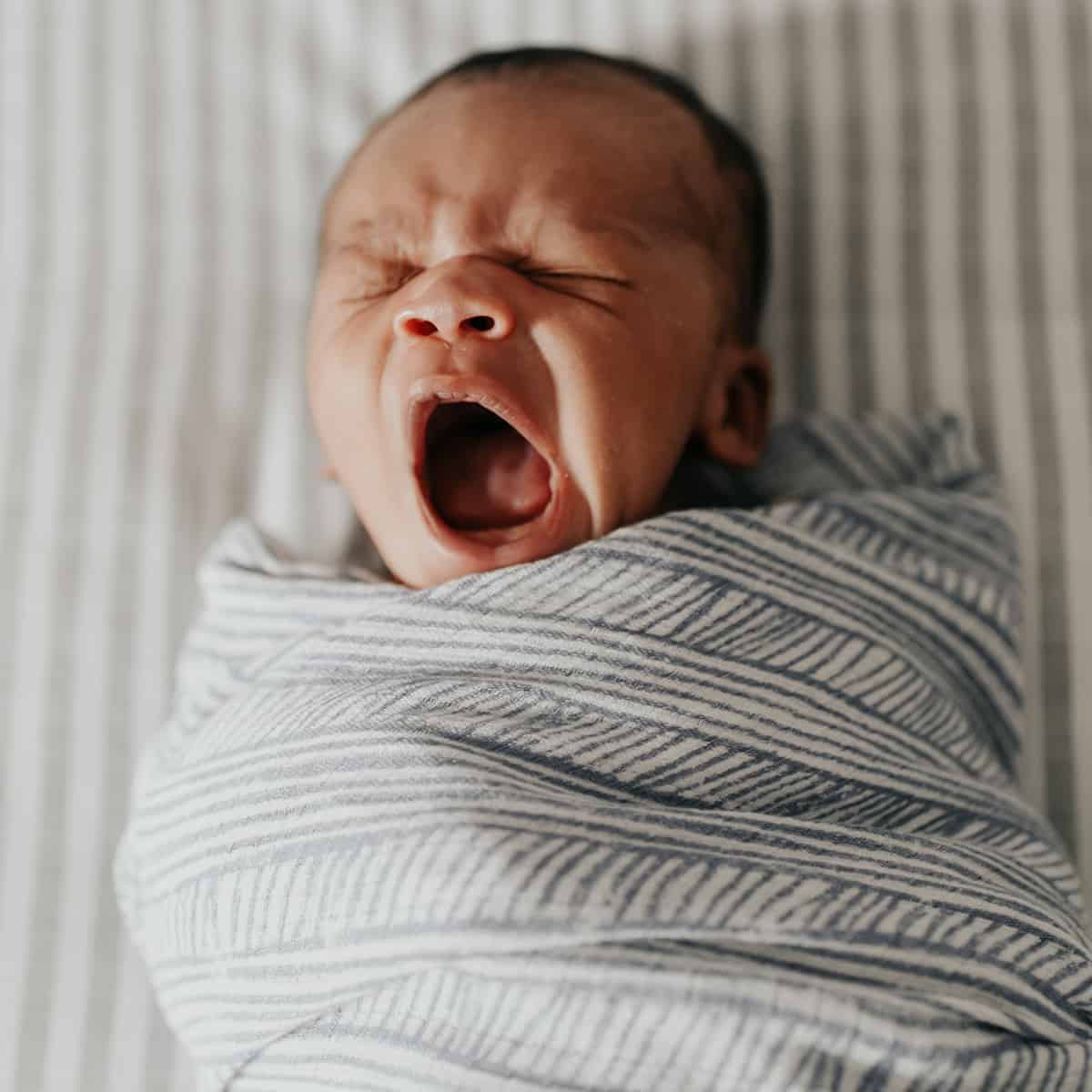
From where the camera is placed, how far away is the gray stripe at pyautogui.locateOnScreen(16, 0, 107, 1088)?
1.02 meters

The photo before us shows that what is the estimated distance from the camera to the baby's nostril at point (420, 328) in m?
0.87

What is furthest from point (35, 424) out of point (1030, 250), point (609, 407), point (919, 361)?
point (1030, 250)

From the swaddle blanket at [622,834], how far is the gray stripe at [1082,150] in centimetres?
Result: 35

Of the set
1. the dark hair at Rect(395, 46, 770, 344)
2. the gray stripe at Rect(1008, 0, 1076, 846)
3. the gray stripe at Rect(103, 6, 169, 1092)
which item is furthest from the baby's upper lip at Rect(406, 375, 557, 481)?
the gray stripe at Rect(1008, 0, 1076, 846)

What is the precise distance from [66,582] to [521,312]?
0.50 m

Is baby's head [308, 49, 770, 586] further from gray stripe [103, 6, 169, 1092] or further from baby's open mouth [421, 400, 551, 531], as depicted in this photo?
gray stripe [103, 6, 169, 1092]

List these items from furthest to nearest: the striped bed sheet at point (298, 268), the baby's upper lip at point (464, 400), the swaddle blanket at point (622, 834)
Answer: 1. the striped bed sheet at point (298, 268)
2. the baby's upper lip at point (464, 400)
3. the swaddle blanket at point (622, 834)

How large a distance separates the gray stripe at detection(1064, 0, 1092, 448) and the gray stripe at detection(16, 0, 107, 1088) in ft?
2.86

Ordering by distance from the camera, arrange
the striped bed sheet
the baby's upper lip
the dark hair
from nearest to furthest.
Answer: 1. the baby's upper lip
2. the dark hair
3. the striped bed sheet

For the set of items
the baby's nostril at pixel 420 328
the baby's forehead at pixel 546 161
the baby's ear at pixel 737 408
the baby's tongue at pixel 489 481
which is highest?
the baby's forehead at pixel 546 161

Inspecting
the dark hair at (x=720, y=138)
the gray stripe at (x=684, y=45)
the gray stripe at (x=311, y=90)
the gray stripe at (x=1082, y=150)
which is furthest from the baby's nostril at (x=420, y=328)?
the gray stripe at (x=1082, y=150)

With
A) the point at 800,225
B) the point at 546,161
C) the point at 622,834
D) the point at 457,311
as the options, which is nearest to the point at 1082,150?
the point at 800,225

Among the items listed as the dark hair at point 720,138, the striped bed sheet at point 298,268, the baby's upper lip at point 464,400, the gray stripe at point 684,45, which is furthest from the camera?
the gray stripe at point 684,45

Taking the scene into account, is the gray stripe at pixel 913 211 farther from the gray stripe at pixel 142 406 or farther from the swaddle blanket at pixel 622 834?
the gray stripe at pixel 142 406
